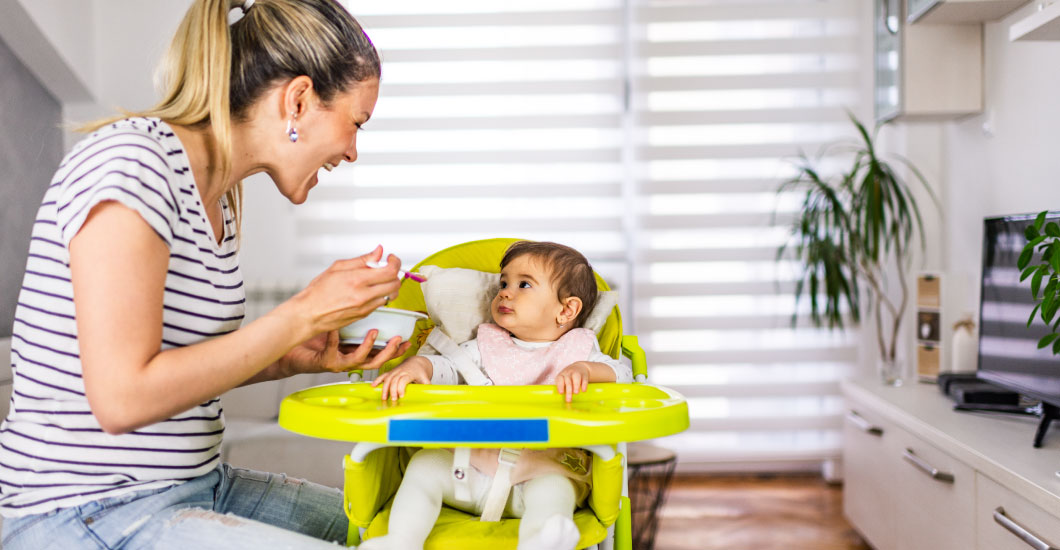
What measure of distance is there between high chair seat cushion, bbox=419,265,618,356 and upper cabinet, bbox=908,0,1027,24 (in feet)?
5.50

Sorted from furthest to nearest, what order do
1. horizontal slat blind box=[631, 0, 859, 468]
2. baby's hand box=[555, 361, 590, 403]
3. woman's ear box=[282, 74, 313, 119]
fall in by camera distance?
horizontal slat blind box=[631, 0, 859, 468] < baby's hand box=[555, 361, 590, 403] < woman's ear box=[282, 74, 313, 119]

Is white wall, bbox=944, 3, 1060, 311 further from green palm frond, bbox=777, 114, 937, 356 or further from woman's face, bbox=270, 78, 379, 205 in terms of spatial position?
woman's face, bbox=270, 78, 379, 205

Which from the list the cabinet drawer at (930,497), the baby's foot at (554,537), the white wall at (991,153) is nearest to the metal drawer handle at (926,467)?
the cabinet drawer at (930,497)

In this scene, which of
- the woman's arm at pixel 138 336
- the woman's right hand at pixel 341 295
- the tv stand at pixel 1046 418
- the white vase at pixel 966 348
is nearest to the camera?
the woman's arm at pixel 138 336

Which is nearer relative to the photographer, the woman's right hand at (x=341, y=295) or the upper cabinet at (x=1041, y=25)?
the woman's right hand at (x=341, y=295)

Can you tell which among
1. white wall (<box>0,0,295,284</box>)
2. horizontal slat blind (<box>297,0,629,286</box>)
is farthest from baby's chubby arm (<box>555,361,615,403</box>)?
white wall (<box>0,0,295,284</box>)

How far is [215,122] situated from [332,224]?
97.7 inches

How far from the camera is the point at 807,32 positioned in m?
3.50

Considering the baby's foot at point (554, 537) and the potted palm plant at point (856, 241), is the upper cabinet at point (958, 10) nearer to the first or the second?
the potted palm plant at point (856, 241)

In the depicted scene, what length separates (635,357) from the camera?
169cm

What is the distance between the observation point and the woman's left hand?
130 centimetres

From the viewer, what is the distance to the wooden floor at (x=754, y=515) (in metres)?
2.78

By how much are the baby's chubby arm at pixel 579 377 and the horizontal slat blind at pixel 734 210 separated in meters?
2.08

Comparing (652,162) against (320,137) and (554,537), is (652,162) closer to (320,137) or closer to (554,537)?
(320,137)
